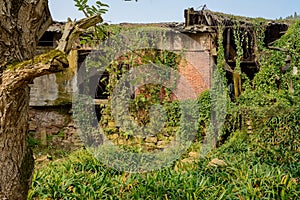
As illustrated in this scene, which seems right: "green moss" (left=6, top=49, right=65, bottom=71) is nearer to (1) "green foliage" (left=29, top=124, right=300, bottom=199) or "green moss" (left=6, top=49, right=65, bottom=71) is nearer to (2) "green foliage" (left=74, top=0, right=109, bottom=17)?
(2) "green foliage" (left=74, top=0, right=109, bottom=17)

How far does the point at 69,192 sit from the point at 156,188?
127cm

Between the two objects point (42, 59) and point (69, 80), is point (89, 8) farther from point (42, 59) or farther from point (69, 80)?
point (69, 80)

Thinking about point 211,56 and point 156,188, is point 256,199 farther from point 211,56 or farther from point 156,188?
point 211,56

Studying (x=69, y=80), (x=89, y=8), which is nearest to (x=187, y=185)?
(x=89, y=8)

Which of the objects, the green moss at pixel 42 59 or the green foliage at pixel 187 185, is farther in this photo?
the green foliage at pixel 187 185

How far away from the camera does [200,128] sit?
9.56 m

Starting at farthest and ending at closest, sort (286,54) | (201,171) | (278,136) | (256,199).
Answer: (286,54)
(278,136)
(201,171)
(256,199)

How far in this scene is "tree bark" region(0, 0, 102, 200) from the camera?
5.26 ft

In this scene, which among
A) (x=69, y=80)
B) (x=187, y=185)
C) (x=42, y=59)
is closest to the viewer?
(x=42, y=59)

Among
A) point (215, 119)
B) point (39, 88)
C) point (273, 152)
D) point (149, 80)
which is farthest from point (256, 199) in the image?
point (39, 88)

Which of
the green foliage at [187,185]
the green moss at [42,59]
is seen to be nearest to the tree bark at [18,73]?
the green moss at [42,59]

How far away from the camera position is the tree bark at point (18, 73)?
63.2 inches

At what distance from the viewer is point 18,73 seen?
5.24ft

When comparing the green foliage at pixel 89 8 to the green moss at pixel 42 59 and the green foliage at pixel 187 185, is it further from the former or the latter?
the green foliage at pixel 187 185
